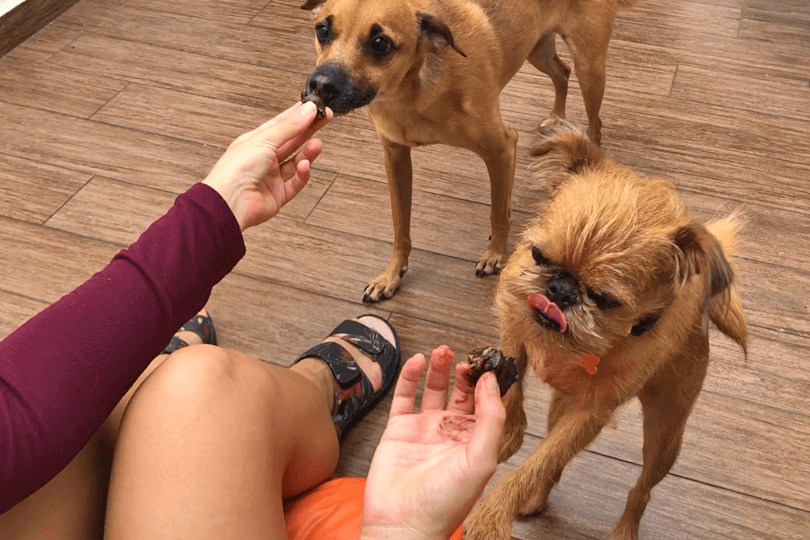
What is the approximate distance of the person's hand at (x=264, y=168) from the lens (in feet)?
3.83

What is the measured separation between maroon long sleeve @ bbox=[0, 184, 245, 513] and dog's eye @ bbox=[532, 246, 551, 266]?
454 millimetres

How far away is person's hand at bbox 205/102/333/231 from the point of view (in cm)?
117

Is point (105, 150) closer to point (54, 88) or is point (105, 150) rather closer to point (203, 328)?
point (54, 88)

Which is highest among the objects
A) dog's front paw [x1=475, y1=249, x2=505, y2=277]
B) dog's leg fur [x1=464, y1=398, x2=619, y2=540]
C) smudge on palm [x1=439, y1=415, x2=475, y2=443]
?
smudge on palm [x1=439, y1=415, x2=475, y2=443]

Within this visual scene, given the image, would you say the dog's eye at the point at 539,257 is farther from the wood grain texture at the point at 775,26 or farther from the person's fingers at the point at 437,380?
the wood grain texture at the point at 775,26

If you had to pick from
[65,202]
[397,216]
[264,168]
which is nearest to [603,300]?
[264,168]

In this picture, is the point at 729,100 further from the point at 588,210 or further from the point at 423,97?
the point at 588,210

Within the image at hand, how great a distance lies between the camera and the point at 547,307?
984 mm

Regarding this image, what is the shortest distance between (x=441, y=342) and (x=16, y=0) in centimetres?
230

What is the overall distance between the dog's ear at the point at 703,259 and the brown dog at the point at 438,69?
0.81m

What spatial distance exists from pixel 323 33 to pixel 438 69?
28 centimetres

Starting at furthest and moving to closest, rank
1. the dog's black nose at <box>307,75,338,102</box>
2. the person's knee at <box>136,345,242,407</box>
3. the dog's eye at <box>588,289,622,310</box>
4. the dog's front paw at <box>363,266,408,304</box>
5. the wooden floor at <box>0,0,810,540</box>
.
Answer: the dog's front paw at <box>363,266,408,304</box> < the wooden floor at <box>0,0,810,540</box> < the dog's black nose at <box>307,75,338,102</box> < the person's knee at <box>136,345,242,407</box> < the dog's eye at <box>588,289,622,310</box>

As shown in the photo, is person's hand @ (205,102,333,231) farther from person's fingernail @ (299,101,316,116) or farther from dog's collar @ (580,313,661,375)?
dog's collar @ (580,313,661,375)

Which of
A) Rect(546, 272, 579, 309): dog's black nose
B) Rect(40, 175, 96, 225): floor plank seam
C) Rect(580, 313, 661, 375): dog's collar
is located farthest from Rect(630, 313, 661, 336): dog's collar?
Rect(40, 175, 96, 225): floor plank seam
